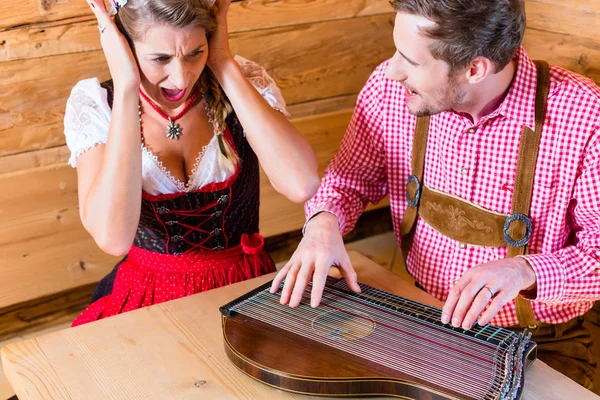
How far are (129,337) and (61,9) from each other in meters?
1.22

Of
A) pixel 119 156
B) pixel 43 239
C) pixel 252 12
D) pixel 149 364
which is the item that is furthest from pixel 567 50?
pixel 43 239

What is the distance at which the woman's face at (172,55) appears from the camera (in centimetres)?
150

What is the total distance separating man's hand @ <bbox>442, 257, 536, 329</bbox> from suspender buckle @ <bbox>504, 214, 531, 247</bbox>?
0.46 ft

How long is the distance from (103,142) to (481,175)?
855 millimetres

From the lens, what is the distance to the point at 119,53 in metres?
1.52

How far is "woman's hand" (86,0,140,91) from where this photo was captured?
4.97 ft

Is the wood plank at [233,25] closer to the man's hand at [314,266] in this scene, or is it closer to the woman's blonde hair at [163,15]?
the woman's blonde hair at [163,15]

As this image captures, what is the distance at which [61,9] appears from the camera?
2.17 meters

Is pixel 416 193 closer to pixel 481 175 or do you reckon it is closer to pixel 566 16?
pixel 481 175

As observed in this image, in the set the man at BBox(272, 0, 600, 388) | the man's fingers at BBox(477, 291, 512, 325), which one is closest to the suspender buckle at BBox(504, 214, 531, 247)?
the man at BBox(272, 0, 600, 388)

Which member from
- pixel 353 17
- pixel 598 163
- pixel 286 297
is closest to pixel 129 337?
pixel 286 297

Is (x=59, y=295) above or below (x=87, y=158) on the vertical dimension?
below

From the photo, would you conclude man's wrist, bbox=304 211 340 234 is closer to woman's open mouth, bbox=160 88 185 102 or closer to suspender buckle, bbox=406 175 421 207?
suspender buckle, bbox=406 175 421 207

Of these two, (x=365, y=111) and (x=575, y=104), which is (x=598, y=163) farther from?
(x=365, y=111)
